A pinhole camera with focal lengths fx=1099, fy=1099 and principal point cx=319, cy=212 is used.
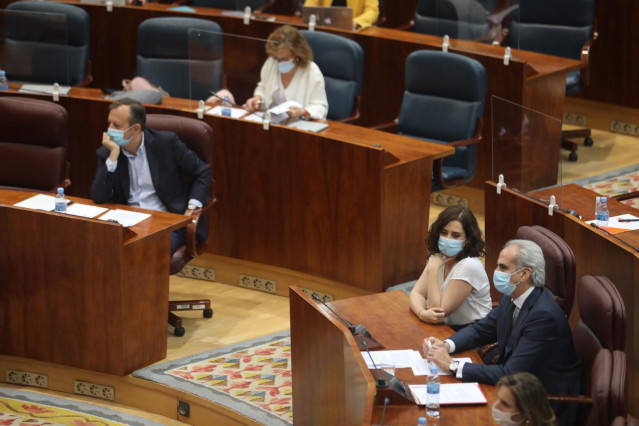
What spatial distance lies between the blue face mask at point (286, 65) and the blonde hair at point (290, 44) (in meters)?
0.04

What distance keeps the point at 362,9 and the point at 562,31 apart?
1344 mm

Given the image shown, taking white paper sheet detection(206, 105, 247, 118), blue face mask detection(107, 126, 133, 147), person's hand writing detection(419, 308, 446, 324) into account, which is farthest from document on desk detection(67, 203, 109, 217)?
person's hand writing detection(419, 308, 446, 324)

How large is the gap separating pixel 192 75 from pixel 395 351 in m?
2.72

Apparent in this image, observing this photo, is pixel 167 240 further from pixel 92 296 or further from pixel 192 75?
pixel 192 75

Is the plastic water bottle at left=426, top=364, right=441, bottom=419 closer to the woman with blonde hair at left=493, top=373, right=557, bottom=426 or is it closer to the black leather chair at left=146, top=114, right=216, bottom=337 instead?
the woman with blonde hair at left=493, top=373, right=557, bottom=426

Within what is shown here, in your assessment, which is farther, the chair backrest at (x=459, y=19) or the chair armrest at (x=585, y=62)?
the chair armrest at (x=585, y=62)

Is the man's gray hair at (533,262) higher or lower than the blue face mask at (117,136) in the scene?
lower

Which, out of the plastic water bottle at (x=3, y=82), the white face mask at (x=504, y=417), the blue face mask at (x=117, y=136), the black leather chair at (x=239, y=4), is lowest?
the white face mask at (x=504, y=417)

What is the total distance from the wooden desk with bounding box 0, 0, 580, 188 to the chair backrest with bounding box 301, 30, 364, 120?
0.53 metres

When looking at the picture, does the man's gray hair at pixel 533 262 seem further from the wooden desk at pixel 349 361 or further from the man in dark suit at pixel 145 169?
the man in dark suit at pixel 145 169

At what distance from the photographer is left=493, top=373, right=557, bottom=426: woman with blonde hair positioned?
3025mm

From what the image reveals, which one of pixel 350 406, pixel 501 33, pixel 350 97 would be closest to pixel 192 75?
pixel 350 97

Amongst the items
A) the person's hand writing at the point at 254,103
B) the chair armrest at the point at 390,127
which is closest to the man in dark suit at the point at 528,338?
the person's hand writing at the point at 254,103

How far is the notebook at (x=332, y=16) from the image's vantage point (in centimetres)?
698
